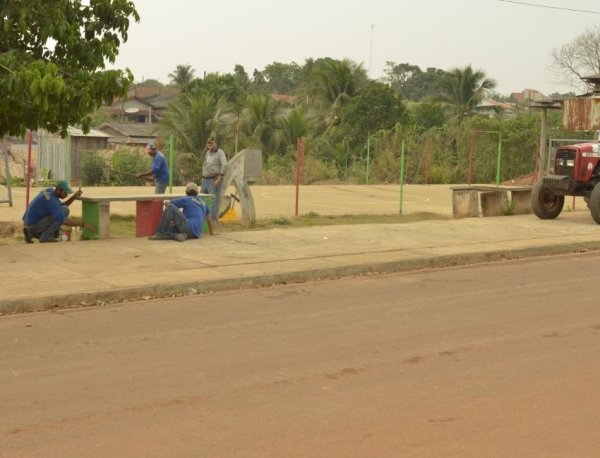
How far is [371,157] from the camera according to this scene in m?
39.8

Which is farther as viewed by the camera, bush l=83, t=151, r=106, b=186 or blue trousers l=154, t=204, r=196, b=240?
bush l=83, t=151, r=106, b=186

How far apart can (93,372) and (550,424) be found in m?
3.32

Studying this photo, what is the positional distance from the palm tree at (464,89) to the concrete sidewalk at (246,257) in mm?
43922

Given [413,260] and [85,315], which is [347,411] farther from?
[413,260]

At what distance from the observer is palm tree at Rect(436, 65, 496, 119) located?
60.4m

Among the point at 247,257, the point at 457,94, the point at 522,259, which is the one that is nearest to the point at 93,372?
the point at 247,257

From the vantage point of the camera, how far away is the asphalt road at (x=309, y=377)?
5480mm

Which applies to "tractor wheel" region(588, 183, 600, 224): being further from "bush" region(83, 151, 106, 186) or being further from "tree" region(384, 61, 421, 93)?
"tree" region(384, 61, 421, 93)

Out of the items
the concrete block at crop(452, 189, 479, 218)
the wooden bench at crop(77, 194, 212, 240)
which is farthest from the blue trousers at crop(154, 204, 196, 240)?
the concrete block at crop(452, 189, 479, 218)

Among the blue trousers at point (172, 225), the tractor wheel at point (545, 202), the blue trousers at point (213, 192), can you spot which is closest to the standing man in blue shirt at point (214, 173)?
the blue trousers at point (213, 192)

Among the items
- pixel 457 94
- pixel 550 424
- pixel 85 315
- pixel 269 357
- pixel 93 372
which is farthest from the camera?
pixel 457 94

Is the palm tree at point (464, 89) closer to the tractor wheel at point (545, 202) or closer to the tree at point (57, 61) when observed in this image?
the tractor wheel at point (545, 202)

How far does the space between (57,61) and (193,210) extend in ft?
10.0

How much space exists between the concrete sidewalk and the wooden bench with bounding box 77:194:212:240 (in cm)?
45
